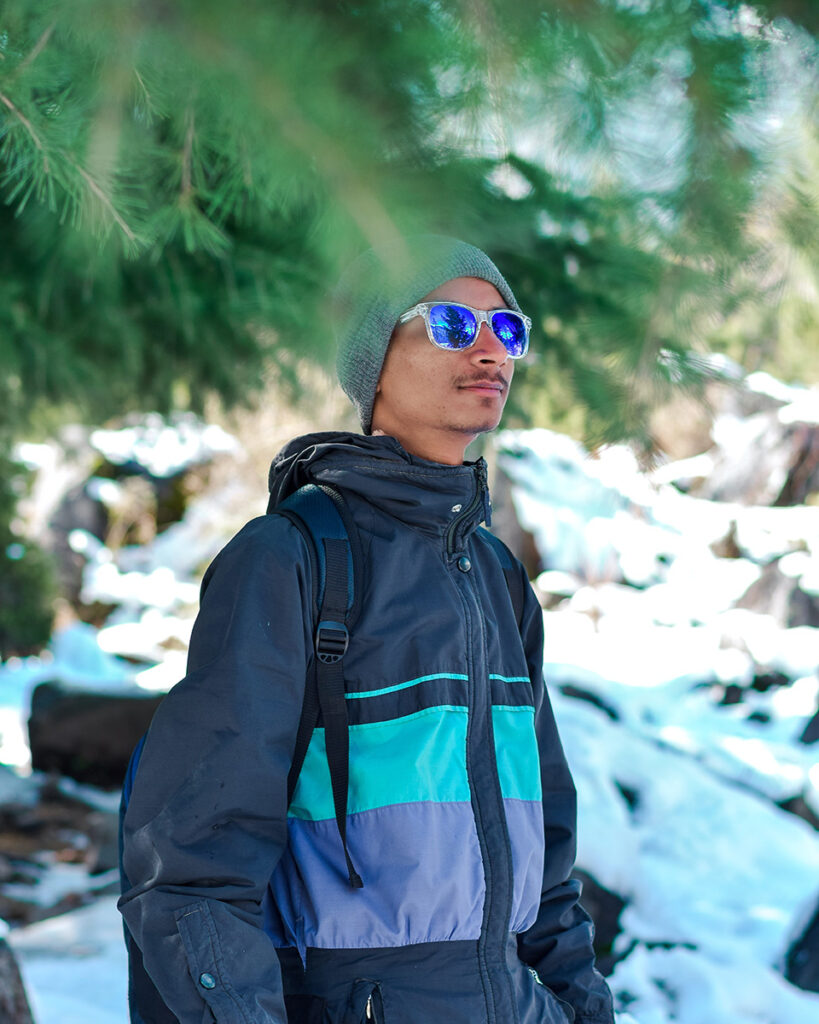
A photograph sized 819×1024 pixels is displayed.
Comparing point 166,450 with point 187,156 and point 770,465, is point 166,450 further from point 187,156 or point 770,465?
point 187,156

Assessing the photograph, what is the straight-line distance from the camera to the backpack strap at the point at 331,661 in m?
1.37

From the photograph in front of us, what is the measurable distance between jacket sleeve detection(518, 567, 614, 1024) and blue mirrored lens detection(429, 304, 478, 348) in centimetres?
47

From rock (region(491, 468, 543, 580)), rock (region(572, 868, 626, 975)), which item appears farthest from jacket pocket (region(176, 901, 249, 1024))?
rock (region(491, 468, 543, 580))

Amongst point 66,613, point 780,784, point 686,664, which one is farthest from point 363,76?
point 66,613

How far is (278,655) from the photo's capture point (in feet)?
4.39

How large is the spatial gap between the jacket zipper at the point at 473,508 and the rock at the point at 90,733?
5.40 meters

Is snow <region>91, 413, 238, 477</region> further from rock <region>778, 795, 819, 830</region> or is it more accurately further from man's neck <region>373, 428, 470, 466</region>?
man's neck <region>373, 428, 470, 466</region>

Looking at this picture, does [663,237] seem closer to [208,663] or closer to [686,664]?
[208,663]

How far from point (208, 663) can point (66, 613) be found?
13348 millimetres

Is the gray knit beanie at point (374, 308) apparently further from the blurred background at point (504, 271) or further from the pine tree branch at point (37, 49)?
the pine tree branch at point (37, 49)

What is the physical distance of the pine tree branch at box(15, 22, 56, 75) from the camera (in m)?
1.05

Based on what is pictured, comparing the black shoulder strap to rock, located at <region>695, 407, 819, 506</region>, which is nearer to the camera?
the black shoulder strap

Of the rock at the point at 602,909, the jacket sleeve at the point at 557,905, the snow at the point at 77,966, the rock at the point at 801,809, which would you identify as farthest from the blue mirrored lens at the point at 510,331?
the rock at the point at 801,809

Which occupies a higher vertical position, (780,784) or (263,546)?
(263,546)
